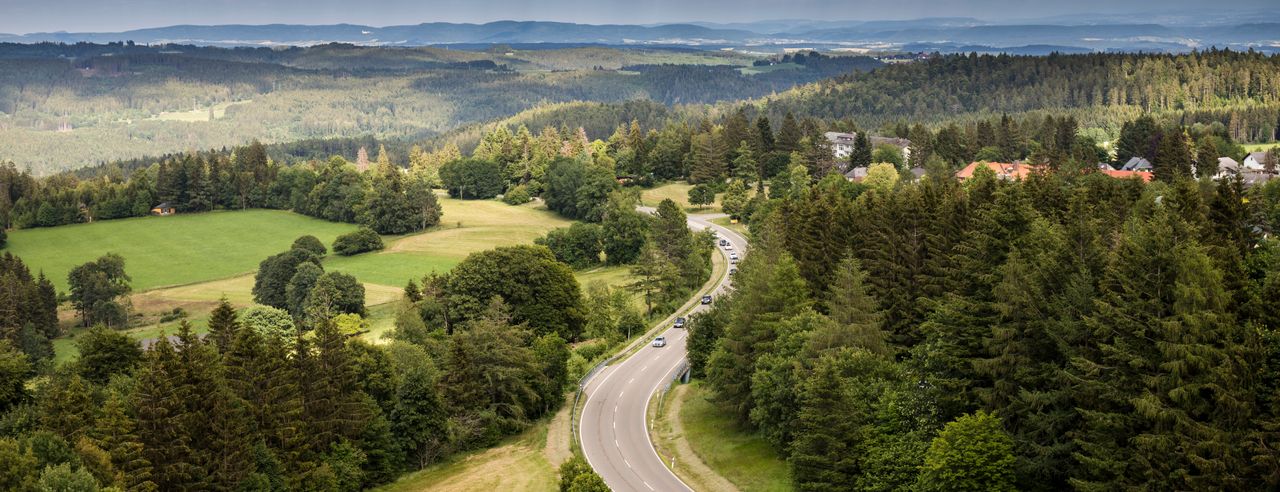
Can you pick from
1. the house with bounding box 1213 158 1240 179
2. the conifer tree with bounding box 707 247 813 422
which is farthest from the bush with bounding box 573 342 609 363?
the house with bounding box 1213 158 1240 179

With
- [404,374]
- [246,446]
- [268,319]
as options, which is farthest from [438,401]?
[268,319]

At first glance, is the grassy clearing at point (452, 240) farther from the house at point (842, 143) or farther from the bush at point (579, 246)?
the house at point (842, 143)

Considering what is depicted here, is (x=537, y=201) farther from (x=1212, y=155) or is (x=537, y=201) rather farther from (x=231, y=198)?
(x=1212, y=155)

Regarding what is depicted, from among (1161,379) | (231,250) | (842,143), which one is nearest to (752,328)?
(1161,379)

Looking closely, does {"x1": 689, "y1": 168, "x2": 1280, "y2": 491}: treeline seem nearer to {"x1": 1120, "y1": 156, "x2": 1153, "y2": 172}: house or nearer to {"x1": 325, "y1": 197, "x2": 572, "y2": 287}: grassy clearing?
{"x1": 1120, "y1": 156, "x2": 1153, "y2": 172}: house

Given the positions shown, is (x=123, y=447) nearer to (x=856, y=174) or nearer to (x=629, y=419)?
(x=629, y=419)

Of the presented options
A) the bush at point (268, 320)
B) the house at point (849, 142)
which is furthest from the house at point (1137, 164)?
the bush at point (268, 320)

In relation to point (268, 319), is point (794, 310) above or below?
above

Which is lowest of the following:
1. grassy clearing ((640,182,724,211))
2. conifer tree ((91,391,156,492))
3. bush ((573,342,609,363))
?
bush ((573,342,609,363))
